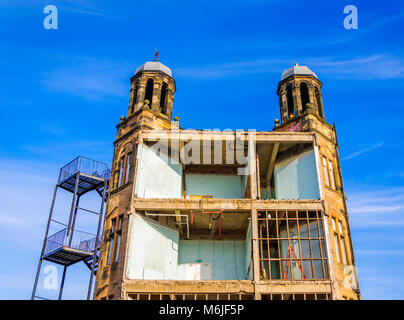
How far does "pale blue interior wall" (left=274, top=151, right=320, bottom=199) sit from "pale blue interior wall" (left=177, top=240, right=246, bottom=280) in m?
4.85

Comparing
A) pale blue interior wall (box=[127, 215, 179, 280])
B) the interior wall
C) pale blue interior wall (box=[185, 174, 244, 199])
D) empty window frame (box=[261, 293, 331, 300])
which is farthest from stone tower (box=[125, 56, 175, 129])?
empty window frame (box=[261, 293, 331, 300])

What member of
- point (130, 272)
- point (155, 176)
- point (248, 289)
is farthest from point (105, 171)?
point (248, 289)

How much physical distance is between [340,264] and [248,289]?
5.88m

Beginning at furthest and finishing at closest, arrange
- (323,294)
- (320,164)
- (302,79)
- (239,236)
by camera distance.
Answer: (302,79)
(239,236)
(320,164)
(323,294)

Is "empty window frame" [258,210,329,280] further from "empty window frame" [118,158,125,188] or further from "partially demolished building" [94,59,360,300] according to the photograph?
"empty window frame" [118,158,125,188]

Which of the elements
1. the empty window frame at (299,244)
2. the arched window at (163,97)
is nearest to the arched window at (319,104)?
the empty window frame at (299,244)

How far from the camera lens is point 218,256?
92.3ft

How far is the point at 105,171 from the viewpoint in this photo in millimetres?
30125

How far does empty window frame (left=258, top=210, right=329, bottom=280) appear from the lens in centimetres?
2327

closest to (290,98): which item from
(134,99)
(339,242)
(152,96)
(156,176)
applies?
(152,96)

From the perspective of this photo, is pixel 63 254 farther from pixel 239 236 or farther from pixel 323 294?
pixel 323 294

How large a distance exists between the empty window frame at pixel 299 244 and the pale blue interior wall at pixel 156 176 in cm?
641

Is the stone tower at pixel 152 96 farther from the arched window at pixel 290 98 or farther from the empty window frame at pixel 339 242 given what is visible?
the empty window frame at pixel 339 242

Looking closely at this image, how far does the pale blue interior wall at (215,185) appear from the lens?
1201 inches
